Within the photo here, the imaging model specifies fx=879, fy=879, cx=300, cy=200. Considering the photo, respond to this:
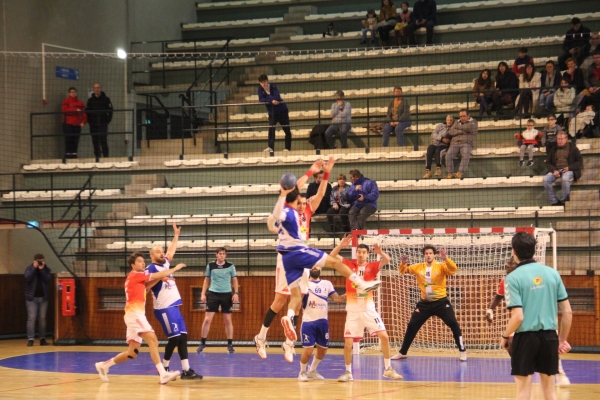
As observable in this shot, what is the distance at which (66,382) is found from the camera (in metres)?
13.2

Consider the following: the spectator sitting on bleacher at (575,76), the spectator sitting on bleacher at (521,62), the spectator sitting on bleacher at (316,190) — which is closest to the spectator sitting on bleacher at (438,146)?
the spectator sitting on bleacher at (316,190)

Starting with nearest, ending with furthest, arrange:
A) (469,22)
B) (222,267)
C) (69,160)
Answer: (222,267) < (69,160) < (469,22)

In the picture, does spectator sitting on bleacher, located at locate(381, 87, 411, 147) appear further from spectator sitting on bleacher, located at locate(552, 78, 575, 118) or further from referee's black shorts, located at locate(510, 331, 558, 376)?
referee's black shorts, located at locate(510, 331, 558, 376)

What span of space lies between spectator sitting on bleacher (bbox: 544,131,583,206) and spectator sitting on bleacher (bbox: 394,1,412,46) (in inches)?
288

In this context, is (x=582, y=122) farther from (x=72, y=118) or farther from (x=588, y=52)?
(x=72, y=118)

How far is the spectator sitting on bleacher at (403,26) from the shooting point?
24688 mm

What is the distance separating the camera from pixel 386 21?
25234mm

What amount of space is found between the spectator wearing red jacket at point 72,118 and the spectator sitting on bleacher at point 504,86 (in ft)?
35.0

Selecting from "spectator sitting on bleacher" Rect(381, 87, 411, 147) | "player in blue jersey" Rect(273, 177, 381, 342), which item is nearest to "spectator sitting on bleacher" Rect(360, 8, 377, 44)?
"spectator sitting on bleacher" Rect(381, 87, 411, 147)

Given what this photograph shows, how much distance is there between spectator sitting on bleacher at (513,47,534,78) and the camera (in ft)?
71.2

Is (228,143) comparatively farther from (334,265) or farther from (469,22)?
(334,265)

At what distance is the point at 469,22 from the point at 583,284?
1171cm

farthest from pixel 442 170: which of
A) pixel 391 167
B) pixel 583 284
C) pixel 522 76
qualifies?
pixel 583 284

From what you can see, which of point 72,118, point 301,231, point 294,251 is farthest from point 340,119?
point 294,251
